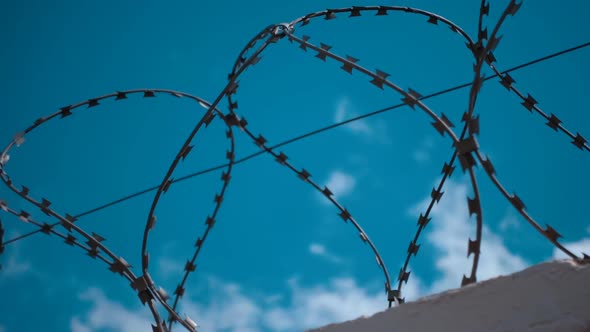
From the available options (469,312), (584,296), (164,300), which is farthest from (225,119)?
(584,296)

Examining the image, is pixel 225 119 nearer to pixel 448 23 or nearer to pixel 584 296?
pixel 448 23

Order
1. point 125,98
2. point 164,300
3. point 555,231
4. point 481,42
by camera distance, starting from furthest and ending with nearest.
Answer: point 125,98 → point 481,42 → point 164,300 → point 555,231

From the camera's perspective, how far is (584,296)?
2.55m

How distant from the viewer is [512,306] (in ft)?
8.90

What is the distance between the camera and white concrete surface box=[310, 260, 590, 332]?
8.39 feet

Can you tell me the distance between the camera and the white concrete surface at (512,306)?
256cm

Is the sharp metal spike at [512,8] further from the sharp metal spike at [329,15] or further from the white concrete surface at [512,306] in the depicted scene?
the sharp metal spike at [329,15]

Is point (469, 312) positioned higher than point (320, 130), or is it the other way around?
point (320, 130)

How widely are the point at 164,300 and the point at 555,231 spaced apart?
2.66 metres

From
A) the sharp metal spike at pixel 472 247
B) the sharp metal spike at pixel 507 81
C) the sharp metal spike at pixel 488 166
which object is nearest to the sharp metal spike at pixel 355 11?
the sharp metal spike at pixel 507 81

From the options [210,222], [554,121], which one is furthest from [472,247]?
[210,222]

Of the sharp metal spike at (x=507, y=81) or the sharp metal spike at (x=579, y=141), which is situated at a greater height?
the sharp metal spike at (x=507, y=81)

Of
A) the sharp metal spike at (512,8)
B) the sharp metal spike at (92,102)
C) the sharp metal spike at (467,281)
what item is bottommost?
the sharp metal spike at (467,281)

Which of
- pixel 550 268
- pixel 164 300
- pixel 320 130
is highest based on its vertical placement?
pixel 320 130
